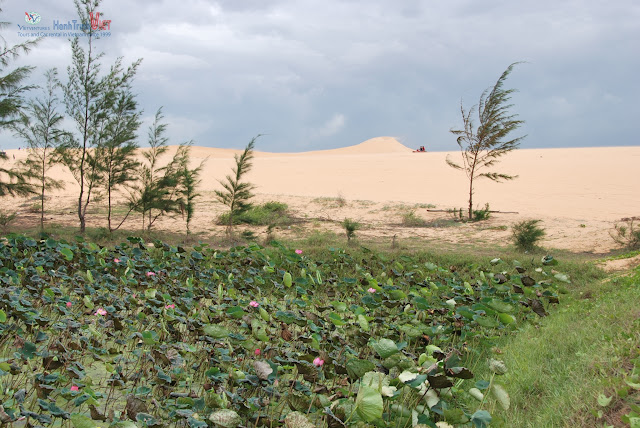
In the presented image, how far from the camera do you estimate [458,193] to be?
79.6 ft

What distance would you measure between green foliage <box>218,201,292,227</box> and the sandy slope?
22.8 inches

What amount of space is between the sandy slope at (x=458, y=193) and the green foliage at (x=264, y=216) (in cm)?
58

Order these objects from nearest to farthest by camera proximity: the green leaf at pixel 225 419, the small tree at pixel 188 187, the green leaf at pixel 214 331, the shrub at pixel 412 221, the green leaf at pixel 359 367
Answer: the green leaf at pixel 225 419, the green leaf at pixel 359 367, the green leaf at pixel 214 331, the small tree at pixel 188 187, the shrub at pixel 412 221

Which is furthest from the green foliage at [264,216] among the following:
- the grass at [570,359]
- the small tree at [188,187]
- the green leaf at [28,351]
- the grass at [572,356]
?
the green leaf at [28,351]

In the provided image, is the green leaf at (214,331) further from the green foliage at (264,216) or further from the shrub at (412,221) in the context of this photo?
the shrub at (412,221)

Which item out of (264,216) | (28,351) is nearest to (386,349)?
(28,351)

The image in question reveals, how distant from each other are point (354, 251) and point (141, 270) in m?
4.16

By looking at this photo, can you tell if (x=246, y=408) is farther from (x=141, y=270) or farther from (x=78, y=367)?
(x=141, y=270)

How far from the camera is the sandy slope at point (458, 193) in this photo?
14617 millimetres

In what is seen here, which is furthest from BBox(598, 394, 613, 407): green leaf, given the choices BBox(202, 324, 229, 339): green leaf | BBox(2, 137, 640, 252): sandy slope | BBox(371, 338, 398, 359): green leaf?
BBox(2, 137, 640, 252): sandy slope

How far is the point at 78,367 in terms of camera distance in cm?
347

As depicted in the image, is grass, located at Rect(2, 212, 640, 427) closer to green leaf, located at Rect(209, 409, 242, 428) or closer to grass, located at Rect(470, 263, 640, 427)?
grass, located at Rect(470, 263, 640, 427)

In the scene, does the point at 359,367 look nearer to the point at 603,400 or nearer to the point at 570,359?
the point at 603,400

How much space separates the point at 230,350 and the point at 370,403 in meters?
1.63
